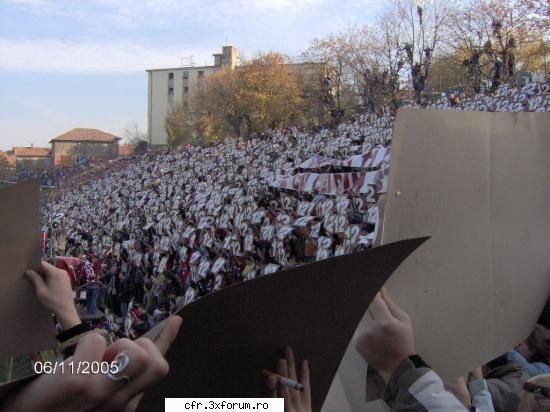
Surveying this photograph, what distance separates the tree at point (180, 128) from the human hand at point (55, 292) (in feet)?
179

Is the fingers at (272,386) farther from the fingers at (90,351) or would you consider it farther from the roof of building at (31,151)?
the roof of building at (31,151)

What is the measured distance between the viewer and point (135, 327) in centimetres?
738

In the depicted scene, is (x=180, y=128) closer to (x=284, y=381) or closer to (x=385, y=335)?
(x=385, y=335)

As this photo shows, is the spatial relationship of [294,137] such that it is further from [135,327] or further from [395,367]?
[395,367]

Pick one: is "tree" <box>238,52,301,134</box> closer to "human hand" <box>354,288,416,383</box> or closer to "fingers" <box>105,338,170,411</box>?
"human hand" <box>354,288,416,383</box>

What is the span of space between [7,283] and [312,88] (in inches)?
1660

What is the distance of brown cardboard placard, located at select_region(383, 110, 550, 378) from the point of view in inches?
56.4

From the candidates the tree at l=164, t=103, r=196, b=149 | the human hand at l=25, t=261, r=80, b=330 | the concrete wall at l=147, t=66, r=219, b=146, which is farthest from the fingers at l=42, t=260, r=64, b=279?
the concrete wall at l=147, t=66, r=219, b=146

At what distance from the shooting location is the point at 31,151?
91.8 metres

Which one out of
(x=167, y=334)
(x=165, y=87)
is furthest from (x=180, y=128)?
(x=167, y=334)

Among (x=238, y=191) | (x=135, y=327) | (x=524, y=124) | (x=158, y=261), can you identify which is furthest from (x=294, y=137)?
(x=524, y=124)

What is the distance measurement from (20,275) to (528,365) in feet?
6.17

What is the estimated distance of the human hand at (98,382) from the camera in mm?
814

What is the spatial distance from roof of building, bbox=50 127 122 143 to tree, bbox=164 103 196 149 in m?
28.5
